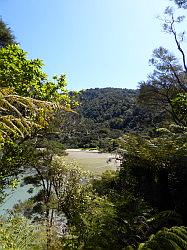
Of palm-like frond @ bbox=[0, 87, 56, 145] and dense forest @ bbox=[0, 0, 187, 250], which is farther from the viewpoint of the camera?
dense forest @ bbox=[0, 0, 187, 250]

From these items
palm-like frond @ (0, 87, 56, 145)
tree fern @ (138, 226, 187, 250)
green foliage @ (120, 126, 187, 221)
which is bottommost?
tree fern @ (138, 226, 187, 250)

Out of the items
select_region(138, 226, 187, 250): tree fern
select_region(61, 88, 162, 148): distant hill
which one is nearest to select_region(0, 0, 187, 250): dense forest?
select_region(138, 226, 187, 250): tree fern

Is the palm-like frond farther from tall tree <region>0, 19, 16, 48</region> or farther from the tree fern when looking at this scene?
tall tree <region>0, 19, 16, 48</region>

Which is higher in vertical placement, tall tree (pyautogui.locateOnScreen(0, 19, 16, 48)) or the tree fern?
tall tree (pyautogui.locateOnScreen(0, 19, 16, 48))

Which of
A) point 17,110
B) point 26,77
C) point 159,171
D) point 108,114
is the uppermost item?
point 108,114

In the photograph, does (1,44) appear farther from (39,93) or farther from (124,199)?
(124,199)

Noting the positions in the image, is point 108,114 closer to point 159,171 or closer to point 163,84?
point 163,84

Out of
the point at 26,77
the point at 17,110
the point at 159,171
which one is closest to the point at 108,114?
the point at 26,77

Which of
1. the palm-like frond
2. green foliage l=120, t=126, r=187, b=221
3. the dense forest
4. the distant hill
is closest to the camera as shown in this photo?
the palm-like frond

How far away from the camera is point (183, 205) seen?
20.6ft

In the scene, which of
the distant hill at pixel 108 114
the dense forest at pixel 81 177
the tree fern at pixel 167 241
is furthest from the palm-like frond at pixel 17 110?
the distant hill at pixel 108 114

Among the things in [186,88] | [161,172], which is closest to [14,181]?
[161,172]

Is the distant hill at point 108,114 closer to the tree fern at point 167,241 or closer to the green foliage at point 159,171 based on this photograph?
the green foliage at point 159,171

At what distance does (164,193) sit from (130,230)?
122cm
